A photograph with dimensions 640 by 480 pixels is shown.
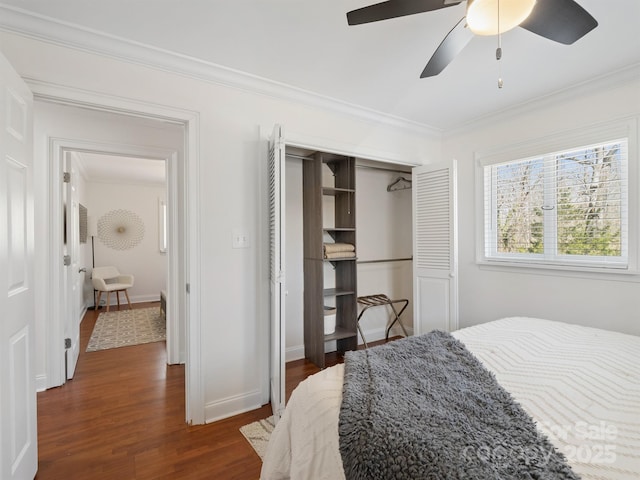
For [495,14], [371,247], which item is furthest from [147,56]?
[371,247]

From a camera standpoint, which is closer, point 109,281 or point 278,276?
point 278,276

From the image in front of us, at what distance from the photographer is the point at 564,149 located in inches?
99.1

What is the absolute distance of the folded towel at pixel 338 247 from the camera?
3055 millimetres

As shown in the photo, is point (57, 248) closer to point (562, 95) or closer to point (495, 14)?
point (495, 14)

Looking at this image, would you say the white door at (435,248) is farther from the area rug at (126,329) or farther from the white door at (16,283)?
the area rug at (126,329)

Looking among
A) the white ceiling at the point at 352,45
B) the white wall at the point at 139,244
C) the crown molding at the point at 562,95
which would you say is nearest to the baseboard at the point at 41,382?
the white ceiling at the point at 352,45

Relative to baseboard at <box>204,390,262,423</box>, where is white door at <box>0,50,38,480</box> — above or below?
above

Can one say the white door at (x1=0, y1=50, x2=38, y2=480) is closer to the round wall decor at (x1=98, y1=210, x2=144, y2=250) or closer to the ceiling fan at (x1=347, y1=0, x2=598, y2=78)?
the ceiling fan at (x1=347, y1=0, x2=598, y2=78)

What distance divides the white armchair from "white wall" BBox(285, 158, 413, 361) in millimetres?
3837

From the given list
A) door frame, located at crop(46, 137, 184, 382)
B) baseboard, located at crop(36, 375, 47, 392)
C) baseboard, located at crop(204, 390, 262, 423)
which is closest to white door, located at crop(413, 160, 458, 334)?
baseboard, located at crop(204, 390, 262, 423)

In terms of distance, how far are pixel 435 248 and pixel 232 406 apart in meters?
2.24

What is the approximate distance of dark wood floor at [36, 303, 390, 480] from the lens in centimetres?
172

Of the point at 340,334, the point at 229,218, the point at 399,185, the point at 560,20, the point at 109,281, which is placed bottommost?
the point at 340,334

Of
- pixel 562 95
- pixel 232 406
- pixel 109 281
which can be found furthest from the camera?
pixel 109 281
